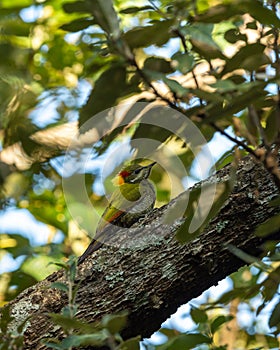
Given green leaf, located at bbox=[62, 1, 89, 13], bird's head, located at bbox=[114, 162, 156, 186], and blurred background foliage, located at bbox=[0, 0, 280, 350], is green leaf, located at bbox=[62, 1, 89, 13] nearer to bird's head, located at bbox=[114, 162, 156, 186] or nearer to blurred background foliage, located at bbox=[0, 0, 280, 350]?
blurred background foliage, located at bbox=[0, 0, 280, 350]

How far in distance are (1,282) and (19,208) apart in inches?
35.0

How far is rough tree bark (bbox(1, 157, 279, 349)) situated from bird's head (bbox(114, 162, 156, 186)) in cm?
147

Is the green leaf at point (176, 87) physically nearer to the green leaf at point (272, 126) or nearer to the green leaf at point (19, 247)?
the green leaf at point (272, 126)

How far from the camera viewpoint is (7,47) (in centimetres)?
142

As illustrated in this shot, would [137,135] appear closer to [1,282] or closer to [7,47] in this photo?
[7,47]

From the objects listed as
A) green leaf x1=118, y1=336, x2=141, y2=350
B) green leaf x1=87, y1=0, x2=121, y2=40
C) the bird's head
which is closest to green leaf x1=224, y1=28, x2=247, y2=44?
green leaf x1=87, y1=0, x2=121, y2=40

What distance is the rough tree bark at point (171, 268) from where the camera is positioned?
2.29 meters

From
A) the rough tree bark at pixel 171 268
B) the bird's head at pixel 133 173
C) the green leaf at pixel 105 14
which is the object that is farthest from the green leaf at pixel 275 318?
the bird's head at pixel 133 173

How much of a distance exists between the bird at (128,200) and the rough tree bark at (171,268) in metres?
0.62

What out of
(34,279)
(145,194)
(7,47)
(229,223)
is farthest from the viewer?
(145,194)

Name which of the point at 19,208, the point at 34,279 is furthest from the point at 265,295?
the point at 19,208

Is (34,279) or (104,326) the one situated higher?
(34,279)

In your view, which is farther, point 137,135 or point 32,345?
point 32,345

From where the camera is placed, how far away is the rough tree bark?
7.51 feet
